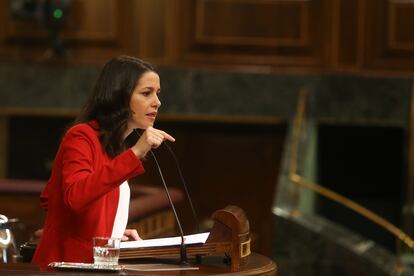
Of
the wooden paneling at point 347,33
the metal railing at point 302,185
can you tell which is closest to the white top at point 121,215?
the metal railing at point 302,185

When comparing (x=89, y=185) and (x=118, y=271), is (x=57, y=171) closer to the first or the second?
(x=89, y=185)

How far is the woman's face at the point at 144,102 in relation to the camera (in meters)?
2.97

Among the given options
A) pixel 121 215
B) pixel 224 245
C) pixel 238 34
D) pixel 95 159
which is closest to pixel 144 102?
pixel 95 159

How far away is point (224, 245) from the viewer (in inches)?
108

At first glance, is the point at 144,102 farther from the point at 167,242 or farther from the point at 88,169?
the point at 167,242

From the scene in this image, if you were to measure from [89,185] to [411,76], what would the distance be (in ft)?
17.3

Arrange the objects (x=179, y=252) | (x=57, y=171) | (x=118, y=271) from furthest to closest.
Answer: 1. (x=57, y=171)
2. (x=179, y=252)
3. (x=118, y=271)

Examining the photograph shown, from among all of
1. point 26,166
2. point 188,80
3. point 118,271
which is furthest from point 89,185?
point 26,166

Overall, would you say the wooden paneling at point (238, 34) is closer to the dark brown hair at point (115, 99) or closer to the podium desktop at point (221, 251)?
the dark brown hair at point (115, 99)

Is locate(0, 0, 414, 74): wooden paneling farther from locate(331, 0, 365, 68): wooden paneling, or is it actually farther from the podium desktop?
the podium desktop

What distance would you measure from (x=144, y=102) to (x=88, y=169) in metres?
0.29

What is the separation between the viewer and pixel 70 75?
305 inches

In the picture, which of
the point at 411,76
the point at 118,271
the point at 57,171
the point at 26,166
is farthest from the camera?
the point at 26,166

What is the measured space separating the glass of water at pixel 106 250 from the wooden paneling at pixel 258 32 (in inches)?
207
